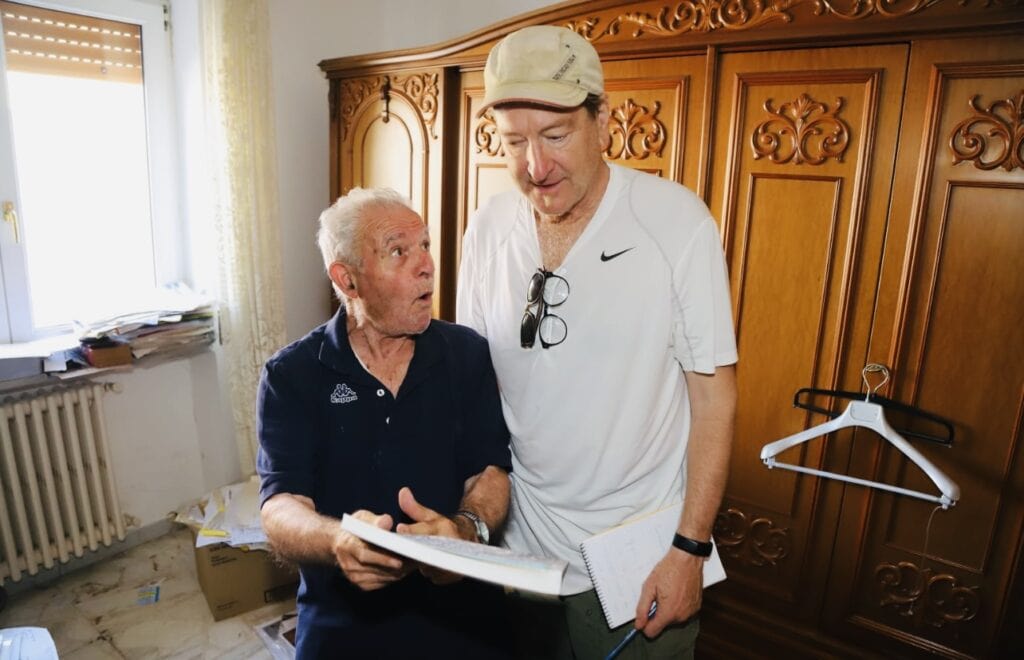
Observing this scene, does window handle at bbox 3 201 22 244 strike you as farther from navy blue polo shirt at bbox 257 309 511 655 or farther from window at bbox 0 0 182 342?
navy blue polo shirt at bbox 257 309 511 655

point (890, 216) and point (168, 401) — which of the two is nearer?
point (890, 216)

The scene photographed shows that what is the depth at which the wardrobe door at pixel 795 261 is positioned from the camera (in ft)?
5.65

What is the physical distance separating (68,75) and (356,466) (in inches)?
94.2

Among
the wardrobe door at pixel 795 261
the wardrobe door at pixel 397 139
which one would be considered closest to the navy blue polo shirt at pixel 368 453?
the wardrobe door at pixel 795 261

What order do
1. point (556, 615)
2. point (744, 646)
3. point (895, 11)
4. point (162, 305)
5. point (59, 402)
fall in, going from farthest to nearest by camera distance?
point (162, 305) < point (59, 402) < point (744, 646) < point (895, 11) < point (556, 615)

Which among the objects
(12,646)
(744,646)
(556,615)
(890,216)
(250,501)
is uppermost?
(890,216)

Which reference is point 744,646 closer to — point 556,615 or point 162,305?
point 556,615

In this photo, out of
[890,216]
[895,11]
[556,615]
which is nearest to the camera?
[556,615]

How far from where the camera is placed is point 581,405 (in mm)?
1090

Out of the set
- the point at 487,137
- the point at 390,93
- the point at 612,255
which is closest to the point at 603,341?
the point at 612,255

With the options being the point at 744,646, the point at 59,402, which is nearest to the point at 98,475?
the point at 59,402

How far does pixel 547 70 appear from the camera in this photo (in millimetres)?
995

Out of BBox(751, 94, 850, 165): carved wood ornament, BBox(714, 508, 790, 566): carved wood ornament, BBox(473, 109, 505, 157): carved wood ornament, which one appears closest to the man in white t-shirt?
BBox(751, 94, 850, 165): carved wood ornament

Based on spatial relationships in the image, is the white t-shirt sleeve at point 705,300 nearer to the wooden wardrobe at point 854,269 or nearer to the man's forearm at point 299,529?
the man's forearm at point 299,529
